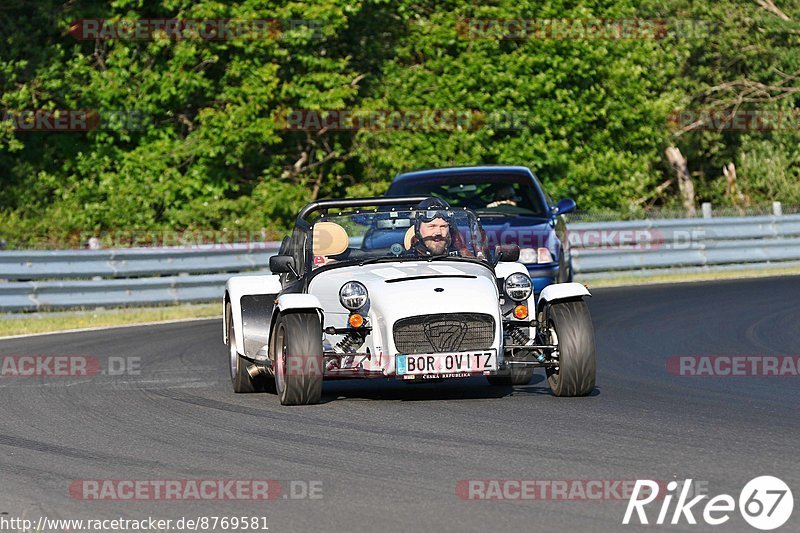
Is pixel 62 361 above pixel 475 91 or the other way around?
the other way around

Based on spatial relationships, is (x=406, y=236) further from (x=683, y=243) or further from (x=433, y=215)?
(x=683, y=243)

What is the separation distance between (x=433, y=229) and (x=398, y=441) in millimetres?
2928

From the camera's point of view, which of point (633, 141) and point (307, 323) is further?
point (633, 141)

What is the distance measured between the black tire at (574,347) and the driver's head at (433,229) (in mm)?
Answer: 1091

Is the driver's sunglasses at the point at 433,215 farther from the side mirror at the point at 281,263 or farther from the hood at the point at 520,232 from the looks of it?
the hood at the point at 520,232

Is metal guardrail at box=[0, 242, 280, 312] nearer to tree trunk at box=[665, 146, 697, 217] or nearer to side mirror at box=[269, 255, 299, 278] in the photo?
side mirror at box=[269, 255, 299, 278]

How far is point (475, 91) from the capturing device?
1299 inches

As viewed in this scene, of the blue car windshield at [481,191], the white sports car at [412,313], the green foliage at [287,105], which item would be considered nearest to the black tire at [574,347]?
the white sports car at [412,313]

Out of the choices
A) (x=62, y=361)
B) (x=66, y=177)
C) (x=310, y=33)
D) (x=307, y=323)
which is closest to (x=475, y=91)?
(x=310, y=33)

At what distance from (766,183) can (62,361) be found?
93.9 ft

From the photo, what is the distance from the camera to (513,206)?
1769 centimetres

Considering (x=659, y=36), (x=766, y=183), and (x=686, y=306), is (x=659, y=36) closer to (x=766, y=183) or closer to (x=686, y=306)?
(x=766, y=183)

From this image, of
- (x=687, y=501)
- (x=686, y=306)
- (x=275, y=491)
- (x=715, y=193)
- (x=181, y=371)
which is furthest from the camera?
(x=715, y=193)

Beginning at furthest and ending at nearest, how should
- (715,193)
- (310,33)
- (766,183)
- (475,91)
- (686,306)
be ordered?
(715,193)
(766,183)
(475,91)
(310,33)
(686,306)
